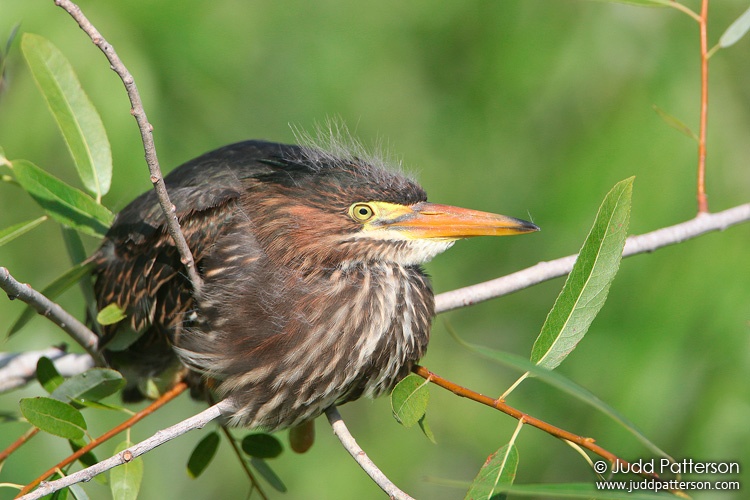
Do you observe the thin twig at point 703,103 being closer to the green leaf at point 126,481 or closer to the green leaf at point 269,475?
the green leaf at point 269,475

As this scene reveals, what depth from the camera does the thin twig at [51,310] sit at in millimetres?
2203

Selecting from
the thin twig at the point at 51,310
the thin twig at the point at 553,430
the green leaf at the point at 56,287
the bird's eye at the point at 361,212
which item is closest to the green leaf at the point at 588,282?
the thin twig at the point at 553,430

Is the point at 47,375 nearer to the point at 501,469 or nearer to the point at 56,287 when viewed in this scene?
the point at 56,287

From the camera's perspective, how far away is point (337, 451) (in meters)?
4.98

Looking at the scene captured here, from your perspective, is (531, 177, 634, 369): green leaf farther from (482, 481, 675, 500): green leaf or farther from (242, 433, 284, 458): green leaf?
(242, 433, 284, 458): green leaf

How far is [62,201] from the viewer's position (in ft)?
9.14

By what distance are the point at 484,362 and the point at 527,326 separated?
448mm

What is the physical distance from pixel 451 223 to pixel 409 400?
0.57 metres

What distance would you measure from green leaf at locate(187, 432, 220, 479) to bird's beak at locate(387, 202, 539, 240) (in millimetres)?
944

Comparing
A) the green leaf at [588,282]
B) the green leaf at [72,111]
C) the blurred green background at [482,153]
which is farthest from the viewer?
→ the blurred green background at [482,153]

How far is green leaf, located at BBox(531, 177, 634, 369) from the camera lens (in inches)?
79.7

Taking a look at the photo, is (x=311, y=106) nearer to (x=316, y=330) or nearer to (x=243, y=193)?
(x=243, y=193)

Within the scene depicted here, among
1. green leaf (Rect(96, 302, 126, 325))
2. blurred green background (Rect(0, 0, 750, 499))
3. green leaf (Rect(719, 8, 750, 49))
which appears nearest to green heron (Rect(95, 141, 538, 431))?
green leaf (Rect(96, 302, 126, 325))

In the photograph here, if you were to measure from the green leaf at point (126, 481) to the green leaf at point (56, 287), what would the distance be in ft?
2.15
